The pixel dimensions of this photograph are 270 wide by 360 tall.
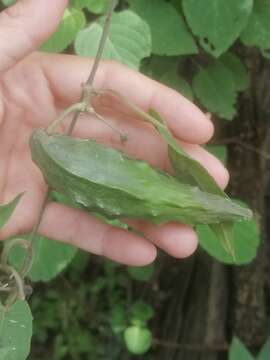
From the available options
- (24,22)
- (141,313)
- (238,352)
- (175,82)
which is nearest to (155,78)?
(175,82)

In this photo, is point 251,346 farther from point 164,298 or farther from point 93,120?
point 93,120

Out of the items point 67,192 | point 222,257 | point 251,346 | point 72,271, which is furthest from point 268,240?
point 67,192

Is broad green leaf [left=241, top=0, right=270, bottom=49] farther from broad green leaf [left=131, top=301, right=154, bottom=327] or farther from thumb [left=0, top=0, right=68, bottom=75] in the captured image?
broad green leaf [left=131, top=301, right=154, bottom=327]

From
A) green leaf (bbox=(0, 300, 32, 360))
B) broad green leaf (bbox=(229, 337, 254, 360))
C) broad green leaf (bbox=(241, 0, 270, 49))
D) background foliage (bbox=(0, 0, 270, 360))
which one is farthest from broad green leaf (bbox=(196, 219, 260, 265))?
green leaf (bbox=(0, 300, 32, 360))

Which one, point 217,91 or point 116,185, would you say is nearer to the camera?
point 116,185

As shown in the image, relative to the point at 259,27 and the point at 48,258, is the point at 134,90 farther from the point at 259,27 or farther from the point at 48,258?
the point at 48,258
